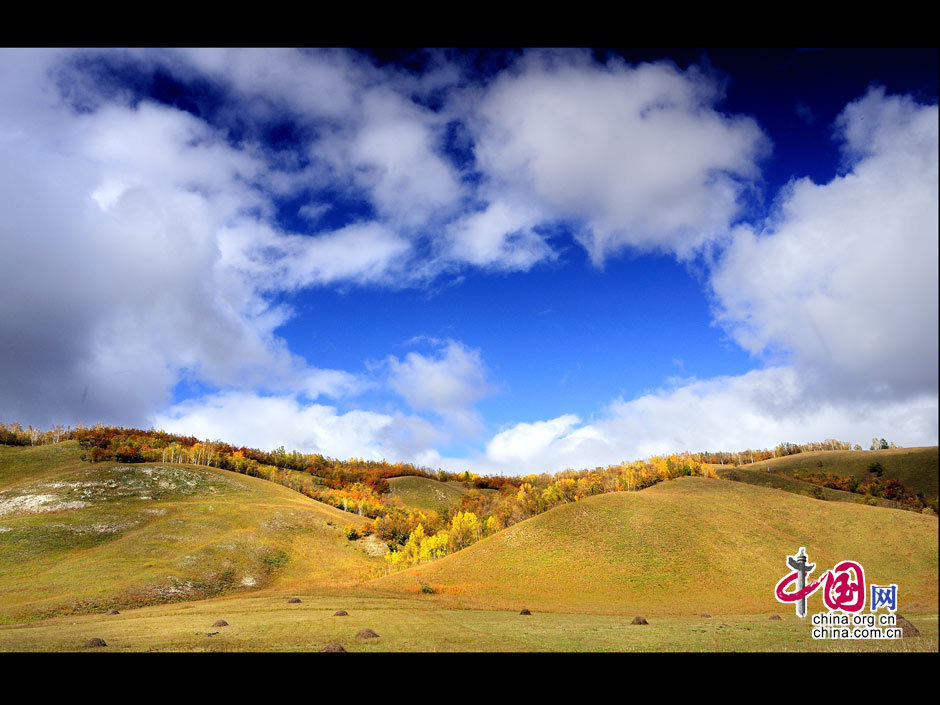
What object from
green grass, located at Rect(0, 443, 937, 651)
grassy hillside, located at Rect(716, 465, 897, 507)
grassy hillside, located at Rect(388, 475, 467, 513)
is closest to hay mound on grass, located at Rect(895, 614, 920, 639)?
green grass, located at Rect(0, 443, 937, 651)

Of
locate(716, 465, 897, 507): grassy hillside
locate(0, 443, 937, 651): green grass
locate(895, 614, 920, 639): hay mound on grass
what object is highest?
locate(716, 465, 897, 507): grassy hillside

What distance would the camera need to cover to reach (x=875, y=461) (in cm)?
2984

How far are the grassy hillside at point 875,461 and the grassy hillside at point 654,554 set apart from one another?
269 cm

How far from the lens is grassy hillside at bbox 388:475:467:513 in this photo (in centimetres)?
11718

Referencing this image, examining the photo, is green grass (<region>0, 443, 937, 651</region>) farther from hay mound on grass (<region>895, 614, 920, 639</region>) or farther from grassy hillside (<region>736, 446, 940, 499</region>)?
grassy hillside (<region>736, 446, 940, 499</region>)

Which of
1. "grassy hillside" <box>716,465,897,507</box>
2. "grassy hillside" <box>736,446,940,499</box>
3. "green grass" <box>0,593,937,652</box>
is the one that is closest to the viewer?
"grassy hillside" <box>736,446,940,499</box>

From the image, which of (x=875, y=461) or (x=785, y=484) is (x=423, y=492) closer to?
(x=785, y=484)

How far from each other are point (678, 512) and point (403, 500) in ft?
247

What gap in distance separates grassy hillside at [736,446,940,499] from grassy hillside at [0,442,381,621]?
42.1m

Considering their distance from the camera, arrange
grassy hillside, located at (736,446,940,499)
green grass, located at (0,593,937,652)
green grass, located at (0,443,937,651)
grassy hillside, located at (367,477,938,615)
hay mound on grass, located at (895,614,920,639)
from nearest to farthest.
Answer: hay mound on grass, located at (895,614,920,639), grassy hillside, located at (736,446,940,499), green grass, located at (0,593,937,652), green grass, located at (0,443,937,651), grassy hillside, located at (367,477,938,615)

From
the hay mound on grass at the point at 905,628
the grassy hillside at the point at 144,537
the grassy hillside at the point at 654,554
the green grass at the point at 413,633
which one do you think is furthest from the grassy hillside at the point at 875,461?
the grassy hillside at the point at 144,537

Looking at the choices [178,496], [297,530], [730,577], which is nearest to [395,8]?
[730,577]

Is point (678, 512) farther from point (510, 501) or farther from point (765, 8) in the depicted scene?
point (765, 8)
